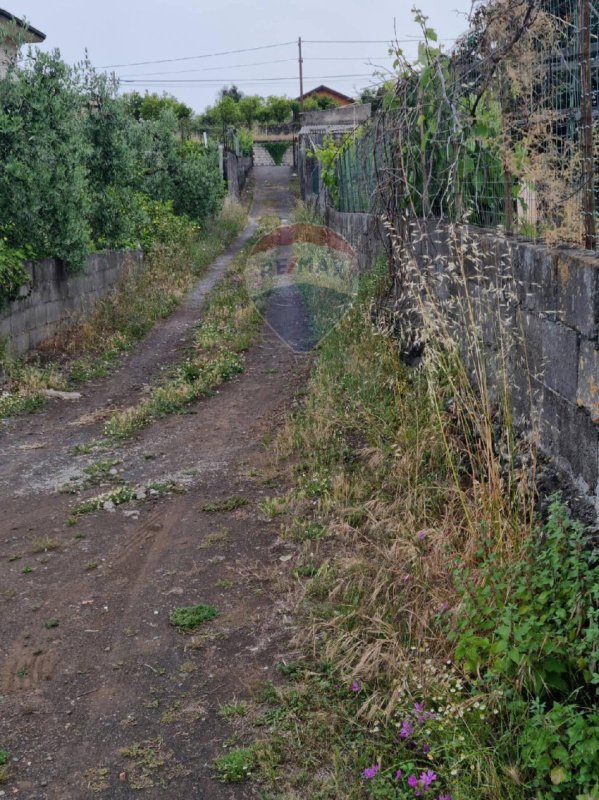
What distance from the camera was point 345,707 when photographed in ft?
10.2

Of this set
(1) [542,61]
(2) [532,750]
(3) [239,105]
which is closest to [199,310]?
(1) [542,61]

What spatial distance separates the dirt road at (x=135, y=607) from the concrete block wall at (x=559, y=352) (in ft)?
5.09

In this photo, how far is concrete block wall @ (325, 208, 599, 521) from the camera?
3.30 m

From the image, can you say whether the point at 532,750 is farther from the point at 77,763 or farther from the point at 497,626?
the point at 77,763

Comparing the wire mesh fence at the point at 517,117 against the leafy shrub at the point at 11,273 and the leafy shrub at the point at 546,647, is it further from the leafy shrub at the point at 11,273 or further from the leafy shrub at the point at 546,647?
the leafy shrub at the point at 11,273

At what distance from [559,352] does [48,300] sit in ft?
25.8

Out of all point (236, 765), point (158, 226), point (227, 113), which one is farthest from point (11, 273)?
point (227, 113)

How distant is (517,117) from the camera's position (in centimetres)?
468

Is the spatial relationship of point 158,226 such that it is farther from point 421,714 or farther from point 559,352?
point 421,714

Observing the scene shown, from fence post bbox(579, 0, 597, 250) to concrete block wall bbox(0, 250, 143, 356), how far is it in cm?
686

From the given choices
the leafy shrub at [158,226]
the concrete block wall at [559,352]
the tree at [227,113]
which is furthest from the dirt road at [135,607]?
the tree at [227,113]

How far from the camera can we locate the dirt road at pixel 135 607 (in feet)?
9.80

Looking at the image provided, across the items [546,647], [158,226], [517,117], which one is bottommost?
[546,647]

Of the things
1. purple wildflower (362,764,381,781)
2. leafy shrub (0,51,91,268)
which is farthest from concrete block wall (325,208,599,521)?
leafy shrub (0,51,91,268)
